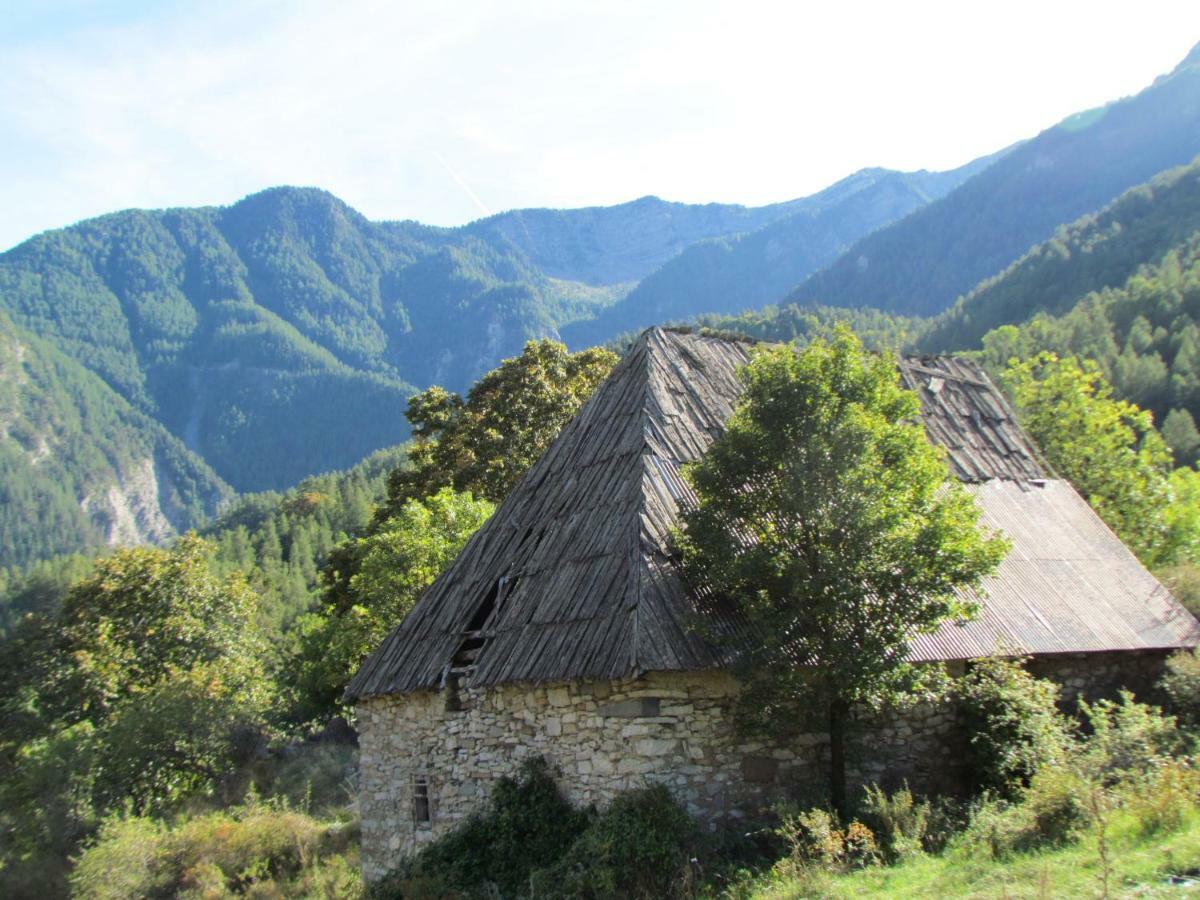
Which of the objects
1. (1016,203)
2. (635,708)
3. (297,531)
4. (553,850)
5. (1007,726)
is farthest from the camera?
(1016,203)

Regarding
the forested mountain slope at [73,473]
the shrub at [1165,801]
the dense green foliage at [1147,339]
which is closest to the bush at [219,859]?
the shrub at [1165,801]

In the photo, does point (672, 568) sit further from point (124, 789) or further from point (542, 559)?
point (124, 789)

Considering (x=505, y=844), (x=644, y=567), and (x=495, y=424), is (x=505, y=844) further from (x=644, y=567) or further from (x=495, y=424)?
(x=495, y=424)

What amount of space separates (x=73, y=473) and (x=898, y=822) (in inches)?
7593

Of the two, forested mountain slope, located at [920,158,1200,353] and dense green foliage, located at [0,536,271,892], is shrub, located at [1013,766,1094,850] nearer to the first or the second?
dense green foliage, located at [0,536,271,892]

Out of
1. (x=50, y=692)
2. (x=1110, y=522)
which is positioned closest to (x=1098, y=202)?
(x=1110, y=522)

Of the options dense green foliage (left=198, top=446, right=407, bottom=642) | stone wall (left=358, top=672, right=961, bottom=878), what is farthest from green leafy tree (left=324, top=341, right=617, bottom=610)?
dense green foliage (left=198, top=446, right=407, bottom=642)

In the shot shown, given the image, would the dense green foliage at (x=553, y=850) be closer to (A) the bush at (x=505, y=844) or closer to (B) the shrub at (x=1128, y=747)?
(A) the bush at (x=505, y=844)

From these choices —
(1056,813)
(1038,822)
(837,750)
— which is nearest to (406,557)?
A: (837,750)

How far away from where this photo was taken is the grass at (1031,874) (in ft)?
Answer: 25.6

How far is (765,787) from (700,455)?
443 cm

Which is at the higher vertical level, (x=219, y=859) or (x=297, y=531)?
(x=297, y=531)

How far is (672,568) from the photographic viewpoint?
11.5 metres

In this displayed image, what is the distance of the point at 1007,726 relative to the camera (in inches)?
475
